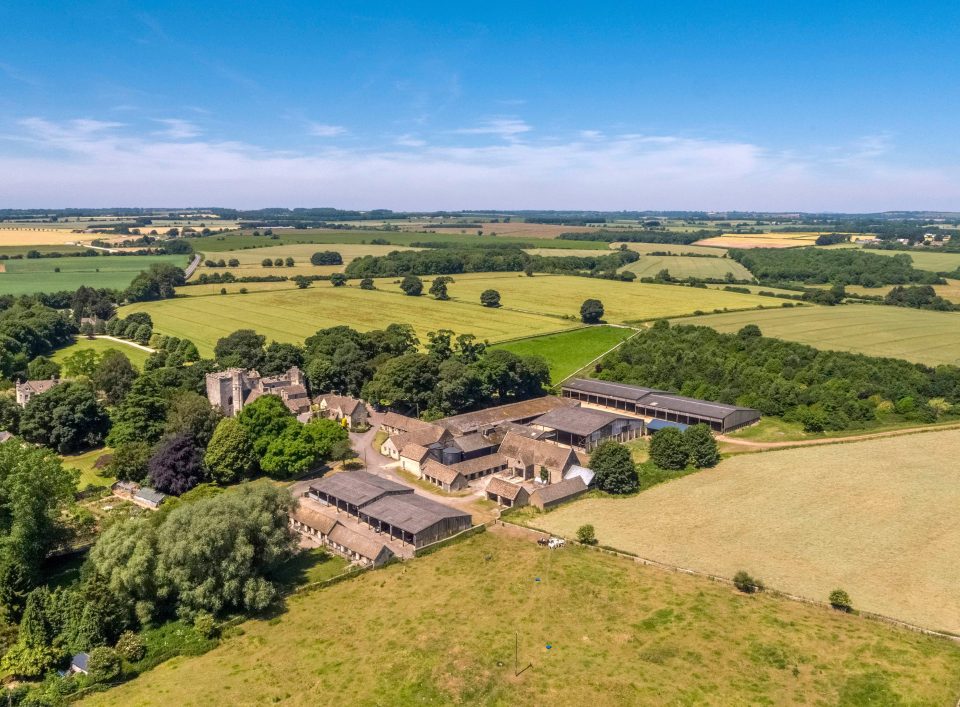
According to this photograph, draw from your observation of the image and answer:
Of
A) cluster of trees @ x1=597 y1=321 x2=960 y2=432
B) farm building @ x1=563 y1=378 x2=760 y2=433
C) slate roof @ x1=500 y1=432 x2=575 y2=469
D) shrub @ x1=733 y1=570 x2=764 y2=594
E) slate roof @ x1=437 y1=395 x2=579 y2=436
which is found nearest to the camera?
shrub @ x1=733 y1=570 x2=764 y2=594

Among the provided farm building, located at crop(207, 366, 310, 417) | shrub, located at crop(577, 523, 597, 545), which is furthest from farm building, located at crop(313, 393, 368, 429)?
shrub, located at crop(577, 523, 597, 545)

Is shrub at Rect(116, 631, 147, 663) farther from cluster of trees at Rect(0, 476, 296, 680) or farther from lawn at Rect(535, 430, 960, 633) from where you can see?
lawn at Rect(535, 430, 960, 633)

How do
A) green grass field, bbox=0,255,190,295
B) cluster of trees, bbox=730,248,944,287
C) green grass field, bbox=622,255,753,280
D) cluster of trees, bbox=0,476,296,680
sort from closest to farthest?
cluster of trees, bbox=0,476,296,680 < green grass field, bbox=0,255,190,295 < cluster of trees, bbox=730,248,944,287 < green grass field, bbox=622,255,753,280

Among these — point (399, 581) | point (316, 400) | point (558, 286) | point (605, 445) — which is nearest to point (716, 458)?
point (605, 445)

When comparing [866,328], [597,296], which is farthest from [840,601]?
[597,296]

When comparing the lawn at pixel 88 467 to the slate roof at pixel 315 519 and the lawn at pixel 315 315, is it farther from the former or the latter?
the lawn at pixel 315 315

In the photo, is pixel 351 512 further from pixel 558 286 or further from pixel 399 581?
pixel 558 286

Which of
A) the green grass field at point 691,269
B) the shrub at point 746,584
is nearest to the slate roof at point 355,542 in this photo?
the shrub at point 746,584
